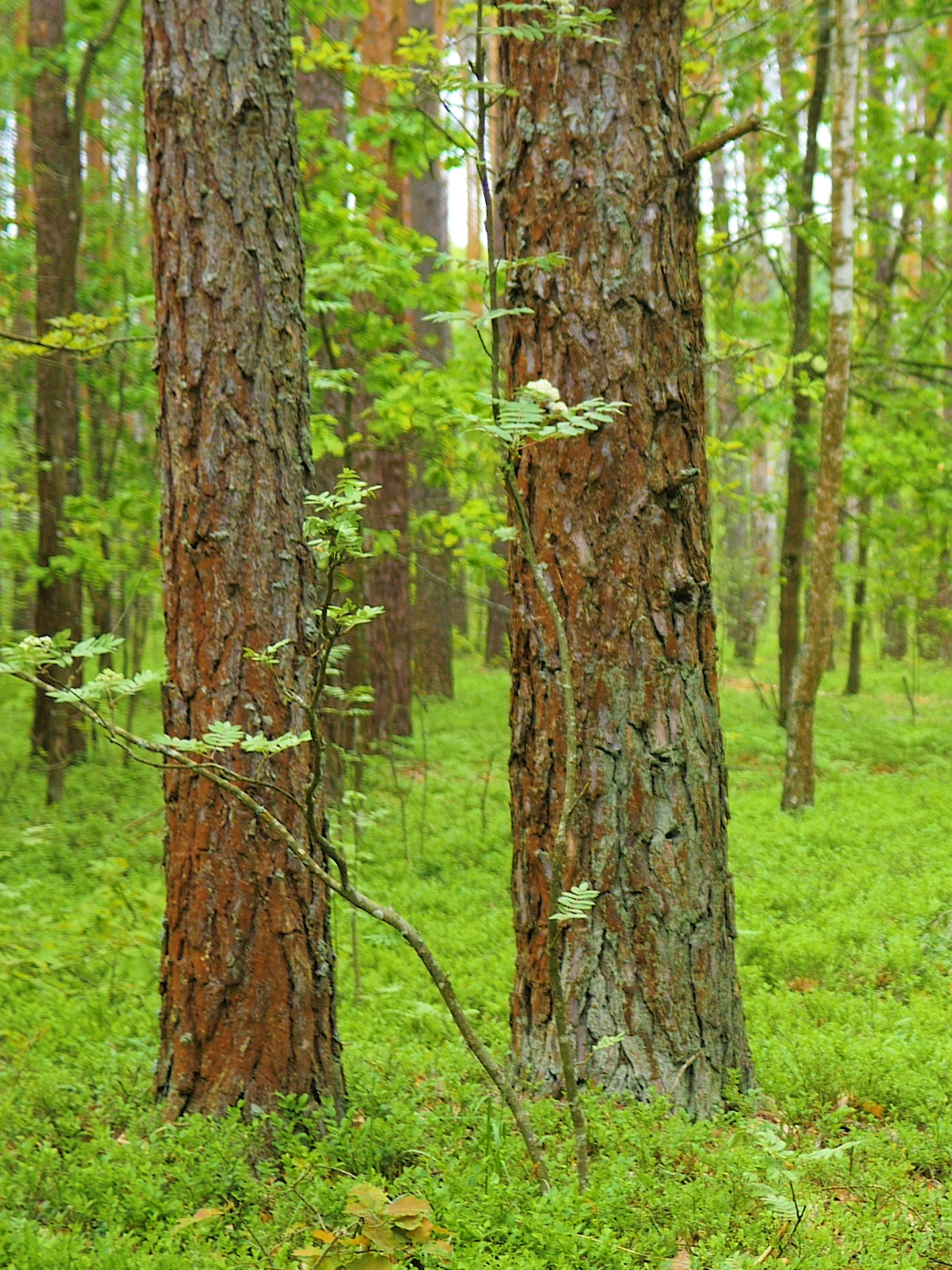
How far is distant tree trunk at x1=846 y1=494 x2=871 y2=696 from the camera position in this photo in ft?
36.8

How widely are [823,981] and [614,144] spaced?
379cm

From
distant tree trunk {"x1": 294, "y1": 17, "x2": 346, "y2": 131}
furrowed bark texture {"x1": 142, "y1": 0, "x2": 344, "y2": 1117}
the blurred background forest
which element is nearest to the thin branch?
furrowed bark texture {"x1": 142, "y1": 0, "x2": 344, "y2": 1117}

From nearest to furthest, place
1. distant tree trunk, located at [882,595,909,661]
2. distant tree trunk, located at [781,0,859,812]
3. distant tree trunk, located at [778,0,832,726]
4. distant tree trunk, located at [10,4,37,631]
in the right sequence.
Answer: distant tree trunk, located at [781,0,859,812] → distant tree trunk, located at [10,4,37,631] → distant tree trunk, located at [778,0,832,726] → distant tree trunk, located at [882,595,909,661]

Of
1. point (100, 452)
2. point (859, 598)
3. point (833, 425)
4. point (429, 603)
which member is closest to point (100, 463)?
point (100, 452)

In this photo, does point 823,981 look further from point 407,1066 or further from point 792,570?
point 792,570

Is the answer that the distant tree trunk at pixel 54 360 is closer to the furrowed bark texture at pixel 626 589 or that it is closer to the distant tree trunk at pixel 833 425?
the distant tree trunk at pixel 833 425

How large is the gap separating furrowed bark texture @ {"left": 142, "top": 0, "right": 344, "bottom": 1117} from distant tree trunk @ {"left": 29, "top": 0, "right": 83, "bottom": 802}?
5.39 m

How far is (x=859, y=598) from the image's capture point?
12219 mm

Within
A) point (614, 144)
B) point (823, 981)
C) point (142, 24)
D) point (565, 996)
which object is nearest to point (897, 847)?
point (823, 981)

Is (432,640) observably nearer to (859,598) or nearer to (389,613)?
(389,613)

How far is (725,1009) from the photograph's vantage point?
3.59 m

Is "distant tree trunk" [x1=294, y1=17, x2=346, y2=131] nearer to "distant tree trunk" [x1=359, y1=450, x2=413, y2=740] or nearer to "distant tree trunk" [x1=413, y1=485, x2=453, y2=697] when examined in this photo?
"distant tree trunk" [x1=359, y1=450, x2=413, y2=740]

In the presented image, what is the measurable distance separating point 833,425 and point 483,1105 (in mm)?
6225

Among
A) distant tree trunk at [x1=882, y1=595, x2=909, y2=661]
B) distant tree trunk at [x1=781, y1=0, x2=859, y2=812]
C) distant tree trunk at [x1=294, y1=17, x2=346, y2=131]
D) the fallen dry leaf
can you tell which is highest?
distant tree trunk at [x1=294, y1=17, x2=346, y2=131]
